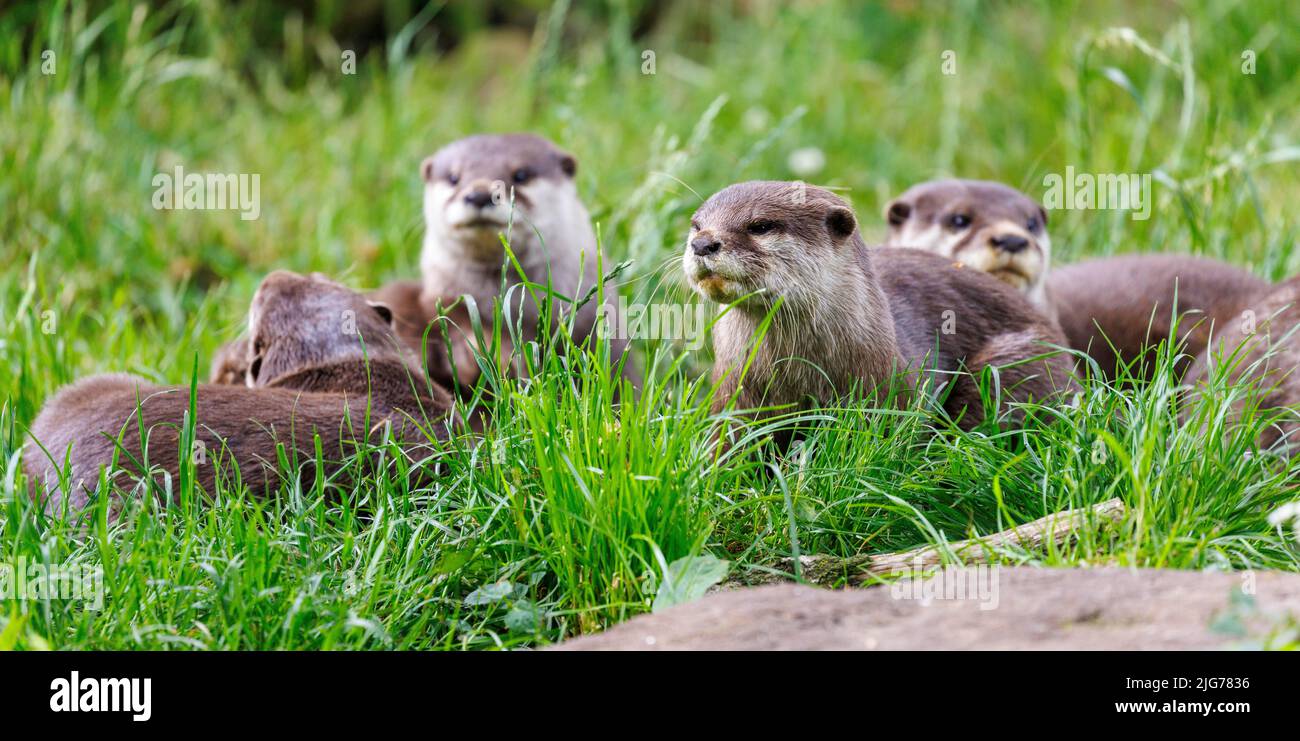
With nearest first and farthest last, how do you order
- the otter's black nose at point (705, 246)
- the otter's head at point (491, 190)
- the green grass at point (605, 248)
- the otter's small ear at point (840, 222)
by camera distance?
1. the green grass at point (605, 248)
2. the otter's black nose at point (705, 246)
3. the otter's small ear at point (840, 222)
4. the otter's head at point (491, 190)

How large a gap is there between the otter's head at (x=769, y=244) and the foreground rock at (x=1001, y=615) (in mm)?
849

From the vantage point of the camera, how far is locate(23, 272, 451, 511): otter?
2.94 metres

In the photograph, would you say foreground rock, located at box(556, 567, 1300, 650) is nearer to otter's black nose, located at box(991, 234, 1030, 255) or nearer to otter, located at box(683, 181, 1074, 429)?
otter, located at box(683, 181, 1074, 429)

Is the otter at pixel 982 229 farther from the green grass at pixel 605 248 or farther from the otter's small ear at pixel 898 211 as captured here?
the green grass at pixel 605 248

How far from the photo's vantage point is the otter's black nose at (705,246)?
9.60 ft

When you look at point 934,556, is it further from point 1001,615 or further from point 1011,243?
point 1011,243

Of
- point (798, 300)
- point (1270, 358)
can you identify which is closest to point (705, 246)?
point (798, 300)

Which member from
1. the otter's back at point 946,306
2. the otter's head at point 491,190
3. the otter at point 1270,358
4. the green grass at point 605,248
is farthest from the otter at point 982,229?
the otter's head at point 491,190

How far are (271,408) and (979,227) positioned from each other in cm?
215

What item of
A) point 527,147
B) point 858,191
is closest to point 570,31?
point 858,191

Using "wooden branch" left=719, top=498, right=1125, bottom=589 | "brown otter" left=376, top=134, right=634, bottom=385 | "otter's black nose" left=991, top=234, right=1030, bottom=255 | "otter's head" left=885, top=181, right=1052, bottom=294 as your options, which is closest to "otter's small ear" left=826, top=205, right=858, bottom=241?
"wooden branch" left=719, top=498, right=1125, bottom=589

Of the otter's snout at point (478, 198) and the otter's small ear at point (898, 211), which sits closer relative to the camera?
the otter's snout at point (478, 198)

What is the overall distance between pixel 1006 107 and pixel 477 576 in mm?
4287

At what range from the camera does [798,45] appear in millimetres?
6895
